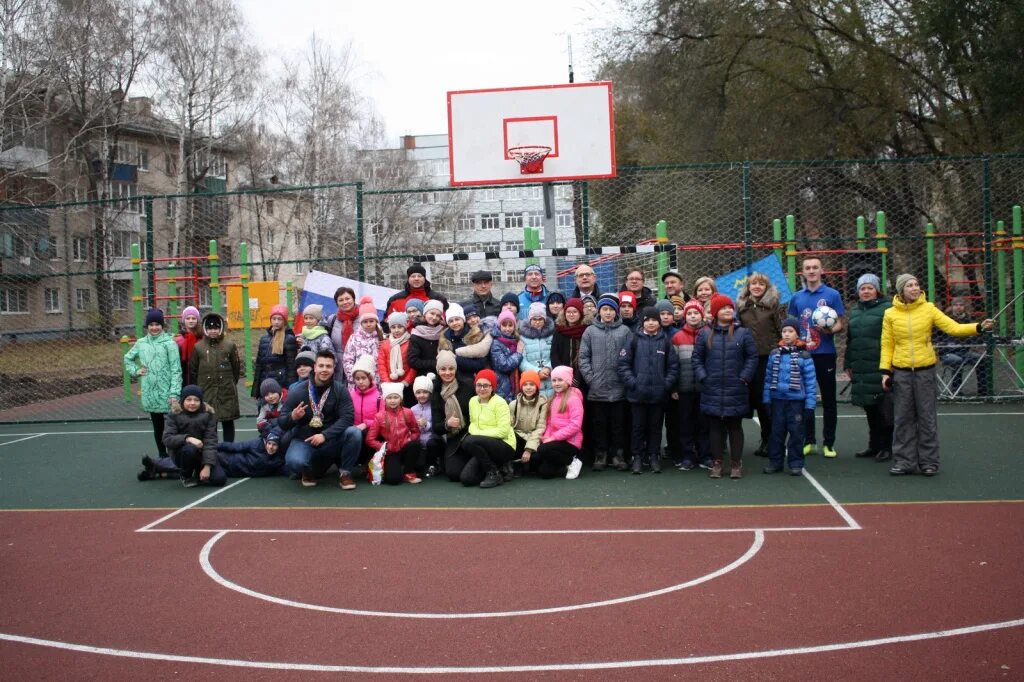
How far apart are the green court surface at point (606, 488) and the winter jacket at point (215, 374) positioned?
0.93 m

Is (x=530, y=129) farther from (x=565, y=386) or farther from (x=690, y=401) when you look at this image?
(x=690, y=401)

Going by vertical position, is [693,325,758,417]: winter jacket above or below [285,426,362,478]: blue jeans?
above

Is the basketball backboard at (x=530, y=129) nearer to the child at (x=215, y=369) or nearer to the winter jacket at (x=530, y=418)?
the child at (x=215, y=369)

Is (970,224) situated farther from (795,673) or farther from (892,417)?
(795,673)

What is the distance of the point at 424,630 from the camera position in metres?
4.86

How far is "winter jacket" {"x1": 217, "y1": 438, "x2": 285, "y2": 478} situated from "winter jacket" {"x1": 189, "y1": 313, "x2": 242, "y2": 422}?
0.50 metres

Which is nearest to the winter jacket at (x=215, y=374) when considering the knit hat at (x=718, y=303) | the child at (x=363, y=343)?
the child at (x=363, y=343)

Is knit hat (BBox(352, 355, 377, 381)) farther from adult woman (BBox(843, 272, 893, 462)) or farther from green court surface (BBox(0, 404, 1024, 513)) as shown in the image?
adult woman (BBox(843, 272, 893, 462))

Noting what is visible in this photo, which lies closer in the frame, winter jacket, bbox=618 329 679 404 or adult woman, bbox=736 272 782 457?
winter jacket, bbox=618 329 679 404

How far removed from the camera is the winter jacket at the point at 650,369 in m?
8.53

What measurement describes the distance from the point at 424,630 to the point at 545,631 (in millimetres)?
635

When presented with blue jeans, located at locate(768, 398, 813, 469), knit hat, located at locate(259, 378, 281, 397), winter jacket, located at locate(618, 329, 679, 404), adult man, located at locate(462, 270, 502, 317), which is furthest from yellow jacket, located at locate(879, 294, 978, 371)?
knit hat, located at locate(259, 378, 281, 397)

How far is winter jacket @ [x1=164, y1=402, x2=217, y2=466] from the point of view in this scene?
28.6 ft

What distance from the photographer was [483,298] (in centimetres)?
958
